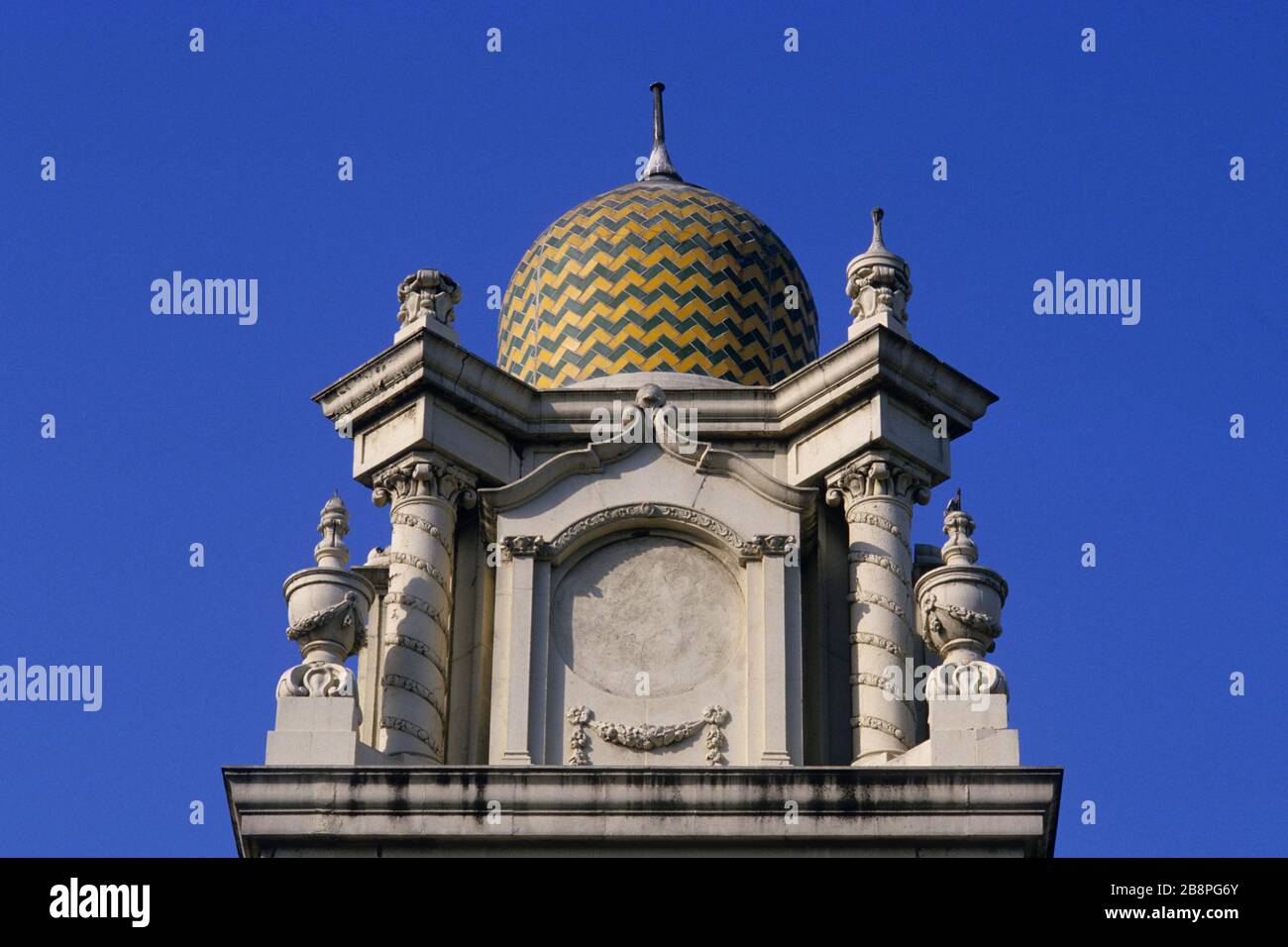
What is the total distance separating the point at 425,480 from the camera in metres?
45.1

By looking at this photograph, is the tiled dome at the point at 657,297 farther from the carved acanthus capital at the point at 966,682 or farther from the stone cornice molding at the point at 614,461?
the carved acanthus capital at the point at 966,682

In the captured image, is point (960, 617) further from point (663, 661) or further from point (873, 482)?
point (663, 661)

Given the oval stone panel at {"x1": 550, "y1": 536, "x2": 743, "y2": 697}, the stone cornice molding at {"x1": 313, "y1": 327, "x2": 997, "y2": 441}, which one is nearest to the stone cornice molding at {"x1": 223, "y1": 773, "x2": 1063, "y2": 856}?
the oval stone panel at {"x1": 550, "y1": 536, "x2": 743, "y2": 697}

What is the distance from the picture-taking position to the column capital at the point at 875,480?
45.1 m

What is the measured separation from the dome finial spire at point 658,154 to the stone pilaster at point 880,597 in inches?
253

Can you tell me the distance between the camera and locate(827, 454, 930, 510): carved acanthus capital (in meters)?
45.1

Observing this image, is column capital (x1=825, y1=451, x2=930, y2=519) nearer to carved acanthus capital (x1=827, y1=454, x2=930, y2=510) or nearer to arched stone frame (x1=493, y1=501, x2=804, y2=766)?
carved acanthus capital (x1=827, y1=454, x2=930, y2=510)

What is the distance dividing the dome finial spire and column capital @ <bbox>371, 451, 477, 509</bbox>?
20.9 ft

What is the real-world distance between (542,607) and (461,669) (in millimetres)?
1109

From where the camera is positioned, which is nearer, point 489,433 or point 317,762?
point 317,762

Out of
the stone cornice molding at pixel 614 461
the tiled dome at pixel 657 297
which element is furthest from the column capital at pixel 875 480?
the tiled dome at pixel 657 297
